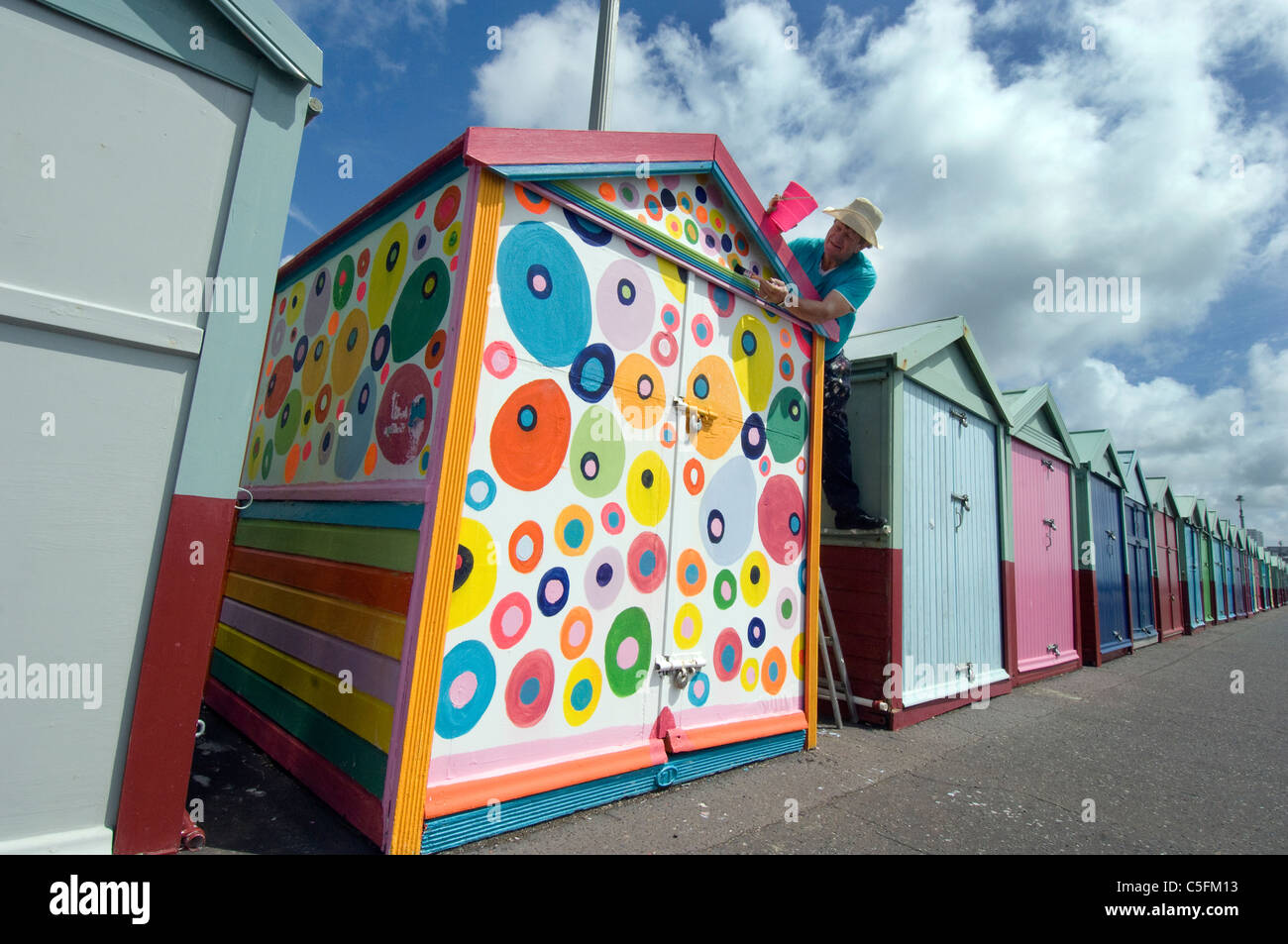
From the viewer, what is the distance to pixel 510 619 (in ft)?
9.96

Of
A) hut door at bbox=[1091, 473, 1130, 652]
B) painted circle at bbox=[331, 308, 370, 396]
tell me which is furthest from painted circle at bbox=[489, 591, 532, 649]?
hut door at bbox=[1091, 473, 1130, 652]

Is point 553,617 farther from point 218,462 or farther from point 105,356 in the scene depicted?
point 105,356

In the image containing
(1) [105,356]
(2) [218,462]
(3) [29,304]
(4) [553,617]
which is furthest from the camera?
(4) [553,617]

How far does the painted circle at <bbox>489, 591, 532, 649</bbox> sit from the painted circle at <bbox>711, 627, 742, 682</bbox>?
1.44 metres

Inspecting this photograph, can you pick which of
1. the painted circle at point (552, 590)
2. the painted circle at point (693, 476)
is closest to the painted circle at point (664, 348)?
the painted circle at point (693, 476)

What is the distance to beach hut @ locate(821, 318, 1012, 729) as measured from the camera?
18.7 ft

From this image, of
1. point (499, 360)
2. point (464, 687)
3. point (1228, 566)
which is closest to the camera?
point (464, 687)

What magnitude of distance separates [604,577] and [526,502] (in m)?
0.64

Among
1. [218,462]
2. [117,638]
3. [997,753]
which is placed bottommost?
[997,753]

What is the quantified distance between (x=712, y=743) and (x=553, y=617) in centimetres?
141

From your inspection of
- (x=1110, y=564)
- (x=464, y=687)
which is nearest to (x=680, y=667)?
(x=464, y=687)

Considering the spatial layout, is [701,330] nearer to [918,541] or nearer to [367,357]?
[367,357]

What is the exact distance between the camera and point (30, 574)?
2154 mm

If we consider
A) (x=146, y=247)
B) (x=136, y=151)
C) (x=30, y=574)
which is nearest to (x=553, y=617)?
(x=30, y=574)
